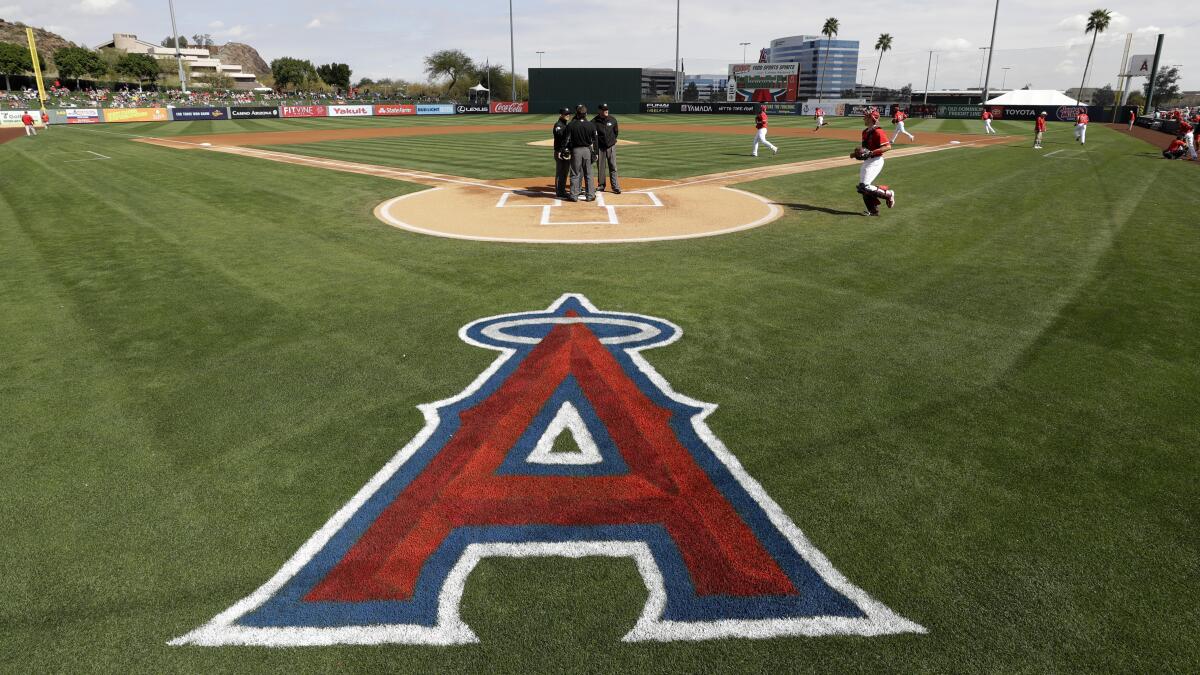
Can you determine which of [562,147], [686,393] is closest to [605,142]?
[562,147]

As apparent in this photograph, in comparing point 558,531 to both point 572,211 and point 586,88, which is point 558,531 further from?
point 586,88

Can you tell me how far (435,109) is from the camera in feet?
229

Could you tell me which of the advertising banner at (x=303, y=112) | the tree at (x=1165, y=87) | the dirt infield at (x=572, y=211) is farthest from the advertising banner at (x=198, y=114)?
the tree at (x=1165, y=87)

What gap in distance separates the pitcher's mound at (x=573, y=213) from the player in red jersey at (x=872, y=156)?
1.78m

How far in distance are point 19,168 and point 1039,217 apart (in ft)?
96.9

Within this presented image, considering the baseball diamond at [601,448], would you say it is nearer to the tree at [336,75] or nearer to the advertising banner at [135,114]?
the advertising banner at [135,114]

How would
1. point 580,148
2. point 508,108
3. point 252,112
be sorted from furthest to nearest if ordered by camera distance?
point 508,108 < point 252,112 < point 580,148

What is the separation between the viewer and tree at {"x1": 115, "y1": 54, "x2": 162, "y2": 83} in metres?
109

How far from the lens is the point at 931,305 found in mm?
7910

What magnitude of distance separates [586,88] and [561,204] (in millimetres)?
62613

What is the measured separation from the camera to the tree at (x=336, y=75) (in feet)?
446

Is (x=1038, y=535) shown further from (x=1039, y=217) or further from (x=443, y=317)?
(x=1039, y=217)

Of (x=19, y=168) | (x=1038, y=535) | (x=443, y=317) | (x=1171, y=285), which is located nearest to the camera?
(x=1038, y=535)

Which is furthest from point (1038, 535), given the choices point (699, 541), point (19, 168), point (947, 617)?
point (19, 168)
